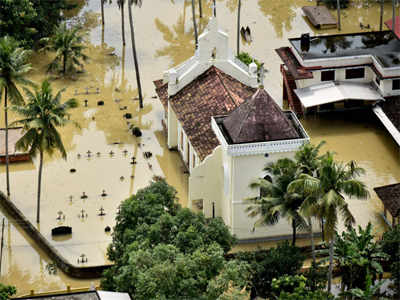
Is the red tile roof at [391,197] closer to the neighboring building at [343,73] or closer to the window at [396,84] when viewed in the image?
the neighboring building at [343,73]

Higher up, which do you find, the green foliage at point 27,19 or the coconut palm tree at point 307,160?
the green foliage at point 27,19

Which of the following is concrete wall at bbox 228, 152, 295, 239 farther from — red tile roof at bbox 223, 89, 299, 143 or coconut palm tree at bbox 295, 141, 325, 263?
coconut palm tree at bbox 295, 141, 325, 263

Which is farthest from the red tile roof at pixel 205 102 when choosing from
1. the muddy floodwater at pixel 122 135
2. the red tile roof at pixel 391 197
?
the red tile roof at pixel 391 197

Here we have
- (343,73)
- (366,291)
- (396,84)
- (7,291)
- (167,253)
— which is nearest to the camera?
(167,253)

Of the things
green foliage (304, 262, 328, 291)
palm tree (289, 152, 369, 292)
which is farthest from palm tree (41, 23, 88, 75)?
palm tree (289, 152, 369, 292)

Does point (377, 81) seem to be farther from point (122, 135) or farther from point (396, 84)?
point (122, 135)

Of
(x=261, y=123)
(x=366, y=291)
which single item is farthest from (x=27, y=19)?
(x=366, y=291)
